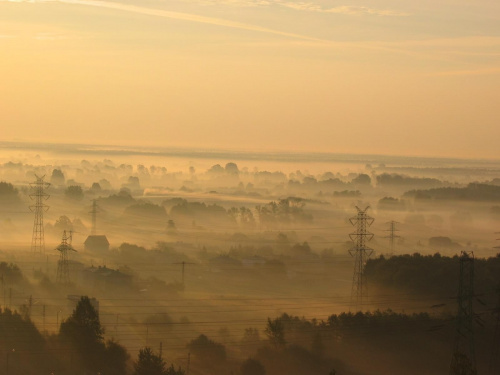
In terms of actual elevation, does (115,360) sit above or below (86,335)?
below

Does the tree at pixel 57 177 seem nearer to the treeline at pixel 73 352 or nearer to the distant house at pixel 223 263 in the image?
the distant house at pixel 223 263

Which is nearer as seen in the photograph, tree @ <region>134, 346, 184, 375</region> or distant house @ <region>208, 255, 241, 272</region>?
tree @ <region>134, 346, 184, 375</region>

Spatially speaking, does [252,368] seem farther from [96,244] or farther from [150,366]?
[96,244]

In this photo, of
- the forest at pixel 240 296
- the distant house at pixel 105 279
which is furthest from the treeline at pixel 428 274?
the distant house at pixel 105 279

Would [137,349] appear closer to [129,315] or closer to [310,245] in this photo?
[129,315]

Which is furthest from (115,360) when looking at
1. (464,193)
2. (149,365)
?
(464,193)

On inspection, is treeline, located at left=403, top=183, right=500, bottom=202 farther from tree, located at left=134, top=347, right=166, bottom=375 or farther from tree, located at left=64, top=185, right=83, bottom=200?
tree, located at left=134, top=347, right=166, bottom=375

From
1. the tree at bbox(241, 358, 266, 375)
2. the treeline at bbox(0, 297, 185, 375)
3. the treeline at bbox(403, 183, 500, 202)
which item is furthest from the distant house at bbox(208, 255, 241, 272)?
the treeline at bbox(403, 183, 500, 202)

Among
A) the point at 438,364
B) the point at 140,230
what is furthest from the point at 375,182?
the point at 438,364

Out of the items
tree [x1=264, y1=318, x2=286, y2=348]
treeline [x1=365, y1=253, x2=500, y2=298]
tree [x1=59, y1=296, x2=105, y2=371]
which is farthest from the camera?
treeline [x1=365, y1=253, x2=500, y2=298]
